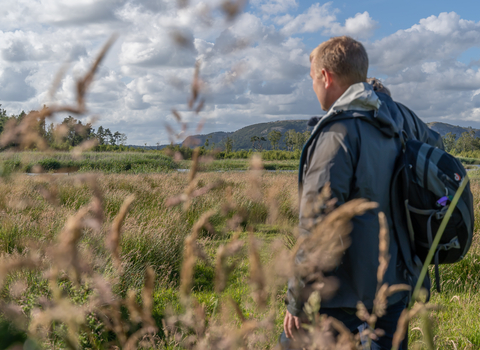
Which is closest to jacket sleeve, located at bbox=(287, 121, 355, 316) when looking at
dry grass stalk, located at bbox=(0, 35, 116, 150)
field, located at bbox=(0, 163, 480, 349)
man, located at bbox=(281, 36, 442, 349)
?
man, located at bbox=(281, 36, 442, 349)

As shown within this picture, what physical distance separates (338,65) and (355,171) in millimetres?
627

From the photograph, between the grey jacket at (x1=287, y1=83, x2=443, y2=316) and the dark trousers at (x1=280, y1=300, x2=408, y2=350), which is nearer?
the grey jacket at (x1=287, y1=83, x2=443, y2=316)

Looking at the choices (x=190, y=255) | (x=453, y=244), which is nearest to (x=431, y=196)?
(x=453, y=244)

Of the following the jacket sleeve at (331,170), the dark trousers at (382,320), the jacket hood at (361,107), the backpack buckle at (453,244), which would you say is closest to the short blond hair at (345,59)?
the jacket hood at (361,107)

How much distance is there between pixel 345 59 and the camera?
2.05 metres

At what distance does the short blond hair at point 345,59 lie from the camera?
6.72ft

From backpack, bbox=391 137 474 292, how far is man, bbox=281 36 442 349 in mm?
76

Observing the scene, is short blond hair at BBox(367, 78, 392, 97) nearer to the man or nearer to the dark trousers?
the man

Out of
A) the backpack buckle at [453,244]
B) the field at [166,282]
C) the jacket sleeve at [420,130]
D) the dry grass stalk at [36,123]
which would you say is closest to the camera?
the dry grass stalk at [36,123]

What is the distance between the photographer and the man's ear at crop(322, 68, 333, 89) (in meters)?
2.11

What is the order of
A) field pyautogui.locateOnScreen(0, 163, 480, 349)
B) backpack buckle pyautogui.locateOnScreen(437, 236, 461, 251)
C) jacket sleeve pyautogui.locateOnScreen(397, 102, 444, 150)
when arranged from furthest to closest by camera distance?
jacket sleeve pyautogui.locateOnScreen(397, 102, 444, 150) → backpack buckle pyautogui.locateOnScreen(437, 236, 461, 251) → field pyautogui.locateOnScreen(0, 163, 480, 349)

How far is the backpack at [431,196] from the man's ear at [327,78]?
1.88ft

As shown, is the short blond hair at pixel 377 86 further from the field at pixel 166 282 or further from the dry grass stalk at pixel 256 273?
the dry grass stalk at pixel 256 273

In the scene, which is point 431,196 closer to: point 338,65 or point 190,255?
point 338,65
